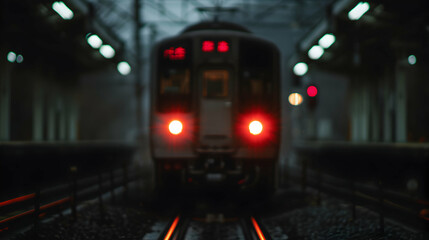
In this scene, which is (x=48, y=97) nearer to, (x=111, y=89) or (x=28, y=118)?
(x=28, y=118)

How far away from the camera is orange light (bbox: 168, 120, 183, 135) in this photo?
31.0 feet

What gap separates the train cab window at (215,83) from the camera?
31.2ft

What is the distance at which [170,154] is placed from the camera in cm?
Result: 940

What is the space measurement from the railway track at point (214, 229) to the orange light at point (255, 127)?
154 centimetres

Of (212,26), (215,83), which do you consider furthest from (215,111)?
(212,26)

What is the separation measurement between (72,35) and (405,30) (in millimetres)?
9486

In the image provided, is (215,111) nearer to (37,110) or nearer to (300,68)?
(300,68)

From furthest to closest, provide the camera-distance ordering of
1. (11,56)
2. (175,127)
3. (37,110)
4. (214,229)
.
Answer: (37,110) → (11,56) → (175,127) → (214,229)

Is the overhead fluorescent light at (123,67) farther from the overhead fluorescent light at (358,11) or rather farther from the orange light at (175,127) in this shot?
the overhead fluorescent light at (358,11)

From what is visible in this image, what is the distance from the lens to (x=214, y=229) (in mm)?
Result: 8164

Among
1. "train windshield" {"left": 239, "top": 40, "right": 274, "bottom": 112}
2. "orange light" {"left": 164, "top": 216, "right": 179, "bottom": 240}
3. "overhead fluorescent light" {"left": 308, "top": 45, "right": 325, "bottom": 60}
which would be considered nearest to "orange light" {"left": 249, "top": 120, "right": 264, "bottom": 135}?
"train windshield" {"left": 239, "top": 40, "right": 274, "bottom": 112}

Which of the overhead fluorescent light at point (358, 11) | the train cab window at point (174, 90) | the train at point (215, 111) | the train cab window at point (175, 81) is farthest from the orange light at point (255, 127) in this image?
the overhead fluorescent light at point (358, 11)

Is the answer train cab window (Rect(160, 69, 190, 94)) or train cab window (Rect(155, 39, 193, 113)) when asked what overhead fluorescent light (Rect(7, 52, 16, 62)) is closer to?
train cab window (Rect(155, 39, 193, 113))

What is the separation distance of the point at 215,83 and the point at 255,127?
110 cm
